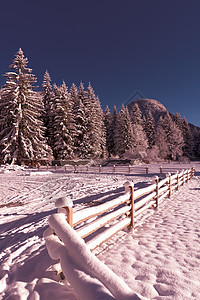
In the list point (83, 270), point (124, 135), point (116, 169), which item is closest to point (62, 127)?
point (116, 169)

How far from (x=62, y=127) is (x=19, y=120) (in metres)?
9.41

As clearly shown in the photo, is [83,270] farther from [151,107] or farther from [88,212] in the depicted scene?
[151,107]

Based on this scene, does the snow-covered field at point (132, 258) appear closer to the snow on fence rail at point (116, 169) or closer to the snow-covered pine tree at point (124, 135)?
the snow on fence rail at point (116, 169)

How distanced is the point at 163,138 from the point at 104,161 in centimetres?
2451

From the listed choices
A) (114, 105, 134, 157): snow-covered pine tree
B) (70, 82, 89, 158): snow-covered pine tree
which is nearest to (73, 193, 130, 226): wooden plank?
(70, 82, 89, 158): snow-covered pine tree

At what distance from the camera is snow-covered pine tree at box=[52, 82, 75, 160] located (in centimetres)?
→ 3534

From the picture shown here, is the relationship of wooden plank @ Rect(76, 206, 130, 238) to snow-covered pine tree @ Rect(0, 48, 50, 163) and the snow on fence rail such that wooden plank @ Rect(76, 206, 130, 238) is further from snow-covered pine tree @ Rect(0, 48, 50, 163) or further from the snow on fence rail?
snow-covered pine tree @ Rect(0, 48, 50, 163)

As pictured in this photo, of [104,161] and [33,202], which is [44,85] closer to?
[104,161]

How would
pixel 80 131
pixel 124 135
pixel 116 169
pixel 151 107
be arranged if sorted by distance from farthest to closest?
pixel 151 107, pixel 124 135, pixel 80 131, pixel 116 169

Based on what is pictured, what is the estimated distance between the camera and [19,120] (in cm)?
2758

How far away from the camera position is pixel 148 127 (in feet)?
187

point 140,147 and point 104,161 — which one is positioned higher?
point 140,147

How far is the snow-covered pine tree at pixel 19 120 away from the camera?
2725 centimetres

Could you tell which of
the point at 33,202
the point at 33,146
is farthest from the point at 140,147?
the point at 33,202
